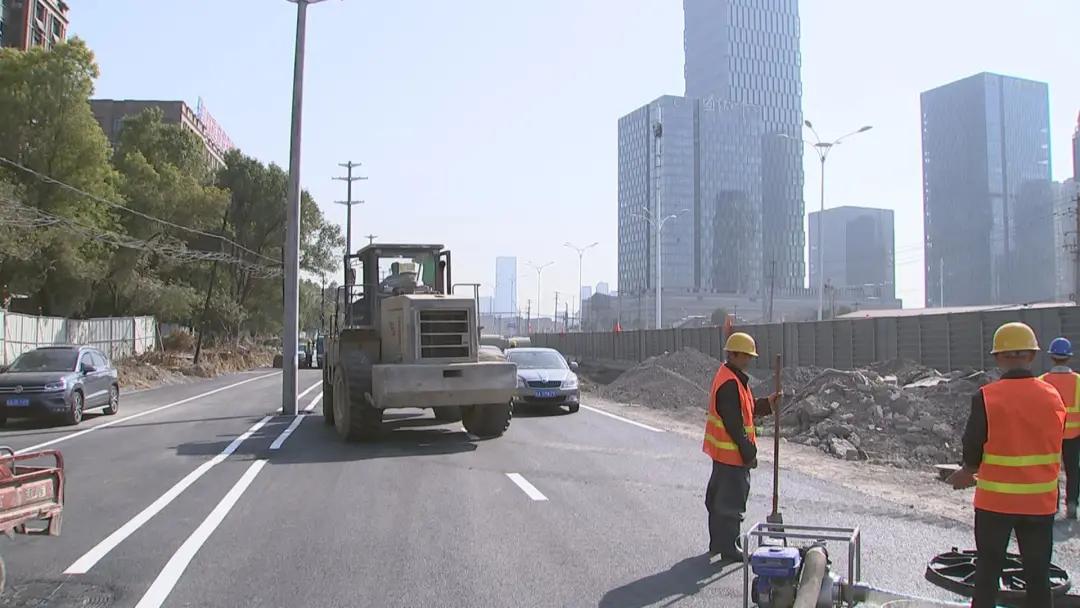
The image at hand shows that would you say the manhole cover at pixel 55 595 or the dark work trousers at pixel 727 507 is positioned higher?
the dark work trousers at pixel 727 507

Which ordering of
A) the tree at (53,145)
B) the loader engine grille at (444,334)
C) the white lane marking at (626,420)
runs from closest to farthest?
the loader engine grille at (444,334)
the white lane marking at (626,420)
the tree at (53,145)

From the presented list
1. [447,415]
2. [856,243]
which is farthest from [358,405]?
[856,243]

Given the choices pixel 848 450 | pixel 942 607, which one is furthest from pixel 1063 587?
pixel 848 450

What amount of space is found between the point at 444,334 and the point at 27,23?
7621 centimetres

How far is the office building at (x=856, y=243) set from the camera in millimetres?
119000

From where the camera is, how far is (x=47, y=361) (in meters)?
18.0

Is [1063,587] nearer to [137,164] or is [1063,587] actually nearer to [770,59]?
[137,164]

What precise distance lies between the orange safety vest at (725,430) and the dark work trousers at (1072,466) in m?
3.47

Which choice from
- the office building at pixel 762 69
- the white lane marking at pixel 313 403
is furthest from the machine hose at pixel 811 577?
the office building at pixel 762 69

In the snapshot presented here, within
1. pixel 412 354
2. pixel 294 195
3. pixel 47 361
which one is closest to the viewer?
pixel 412 354

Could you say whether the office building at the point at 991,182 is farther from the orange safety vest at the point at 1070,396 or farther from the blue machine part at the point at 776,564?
the blue machine part at the point at 776,564

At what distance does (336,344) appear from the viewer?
A: 15633 mm

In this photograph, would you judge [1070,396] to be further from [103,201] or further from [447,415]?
[103,201]

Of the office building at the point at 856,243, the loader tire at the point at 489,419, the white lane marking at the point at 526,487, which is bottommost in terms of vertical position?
the white lane marking at the point at 526,487
